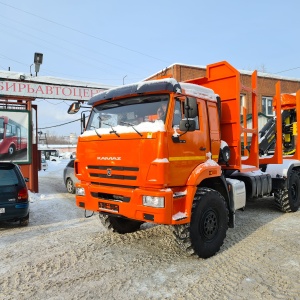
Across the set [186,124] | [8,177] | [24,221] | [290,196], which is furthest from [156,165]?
[290,196]

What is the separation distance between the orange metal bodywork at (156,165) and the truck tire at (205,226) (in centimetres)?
26

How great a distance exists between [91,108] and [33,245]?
9.26 feet

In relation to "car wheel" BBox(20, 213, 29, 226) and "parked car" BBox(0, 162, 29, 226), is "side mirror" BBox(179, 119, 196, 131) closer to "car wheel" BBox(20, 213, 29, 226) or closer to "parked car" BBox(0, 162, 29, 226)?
"parked car" BBox(0, 162, 29, 226)

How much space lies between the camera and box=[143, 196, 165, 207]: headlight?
167 inches

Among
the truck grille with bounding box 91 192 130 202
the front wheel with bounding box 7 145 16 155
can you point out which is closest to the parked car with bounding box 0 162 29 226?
the truck grille with bounding box 91 192 130 202

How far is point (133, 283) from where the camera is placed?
400 centimetres

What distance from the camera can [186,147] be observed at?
467 cm

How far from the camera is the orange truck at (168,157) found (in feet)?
14.3

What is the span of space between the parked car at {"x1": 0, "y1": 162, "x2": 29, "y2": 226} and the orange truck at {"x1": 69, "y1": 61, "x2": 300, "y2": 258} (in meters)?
2.12

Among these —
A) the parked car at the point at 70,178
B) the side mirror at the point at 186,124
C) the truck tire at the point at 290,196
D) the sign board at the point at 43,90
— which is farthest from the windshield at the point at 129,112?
the parked car at the point at 70,178

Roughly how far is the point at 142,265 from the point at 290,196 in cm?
516

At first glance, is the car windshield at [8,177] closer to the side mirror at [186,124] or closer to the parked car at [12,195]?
the parked car at [12,195]

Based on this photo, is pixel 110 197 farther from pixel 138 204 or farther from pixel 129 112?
pixel 129 112

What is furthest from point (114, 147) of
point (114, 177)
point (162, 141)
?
point (162, 141)
